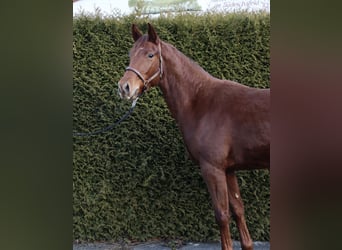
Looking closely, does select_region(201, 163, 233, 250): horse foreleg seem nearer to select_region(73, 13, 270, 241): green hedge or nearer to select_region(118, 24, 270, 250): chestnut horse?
select_region(118, 24, 270, 250): chestnut horse

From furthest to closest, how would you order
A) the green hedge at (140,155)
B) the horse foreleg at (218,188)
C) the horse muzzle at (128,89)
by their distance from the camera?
the green hedge at (140,155), the horse muzzle at (128,89), the horse foreleg at (218,188)

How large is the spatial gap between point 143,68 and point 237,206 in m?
1.16

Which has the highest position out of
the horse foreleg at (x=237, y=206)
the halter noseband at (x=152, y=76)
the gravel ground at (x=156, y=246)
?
the halter noseband at (x=152, y=76)

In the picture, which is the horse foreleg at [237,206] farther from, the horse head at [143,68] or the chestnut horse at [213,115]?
the horse head at [143,68]

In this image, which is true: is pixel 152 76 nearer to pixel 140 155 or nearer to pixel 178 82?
pixel 178 82

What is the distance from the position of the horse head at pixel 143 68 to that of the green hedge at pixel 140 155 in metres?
0.59

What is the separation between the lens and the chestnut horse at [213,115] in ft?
8.32

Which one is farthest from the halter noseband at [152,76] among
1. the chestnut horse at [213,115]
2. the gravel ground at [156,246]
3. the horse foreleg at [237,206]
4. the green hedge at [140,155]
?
the gravel ground at [156,246]

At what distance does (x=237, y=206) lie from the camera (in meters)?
2.75

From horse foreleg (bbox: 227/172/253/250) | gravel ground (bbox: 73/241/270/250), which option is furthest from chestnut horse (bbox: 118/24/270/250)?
gravel ground (bbox: 73/241/270/250)

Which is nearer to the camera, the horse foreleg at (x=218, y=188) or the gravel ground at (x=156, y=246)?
the horse foreleg at (x=218, y=188)
